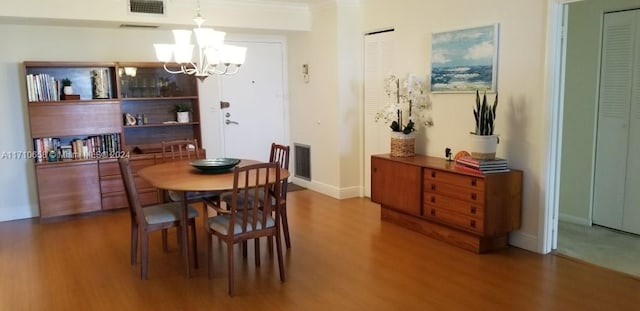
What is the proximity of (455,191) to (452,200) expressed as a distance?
0.29ft

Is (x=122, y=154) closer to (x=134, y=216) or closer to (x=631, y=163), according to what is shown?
(x=134, y=216)

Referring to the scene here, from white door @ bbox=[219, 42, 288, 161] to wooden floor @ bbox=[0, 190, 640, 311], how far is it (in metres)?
2.23

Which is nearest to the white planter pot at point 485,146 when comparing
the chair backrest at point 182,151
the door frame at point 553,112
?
the door frame at point 553,112

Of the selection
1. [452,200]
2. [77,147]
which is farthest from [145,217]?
[452,200]

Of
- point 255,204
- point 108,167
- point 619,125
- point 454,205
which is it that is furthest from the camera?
point 108,167

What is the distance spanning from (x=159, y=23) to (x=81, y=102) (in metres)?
1.20

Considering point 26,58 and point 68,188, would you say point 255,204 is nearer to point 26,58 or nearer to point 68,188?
point 68,188

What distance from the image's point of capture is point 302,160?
6.61 meters

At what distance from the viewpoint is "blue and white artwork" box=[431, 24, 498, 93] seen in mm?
4012

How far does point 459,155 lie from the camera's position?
4082 mm

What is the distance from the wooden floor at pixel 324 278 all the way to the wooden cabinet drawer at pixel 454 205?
33 cm

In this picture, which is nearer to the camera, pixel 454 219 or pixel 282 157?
pixel 454 219

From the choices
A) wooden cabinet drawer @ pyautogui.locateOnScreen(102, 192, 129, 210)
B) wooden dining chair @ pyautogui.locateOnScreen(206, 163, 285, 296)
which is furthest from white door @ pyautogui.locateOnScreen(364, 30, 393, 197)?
wooden cabinet drawer @ pyautogui.locateOnScreen(102, 192, 129, 210)

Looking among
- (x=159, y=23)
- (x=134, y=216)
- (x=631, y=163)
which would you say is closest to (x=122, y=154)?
(x=159, y=23)
